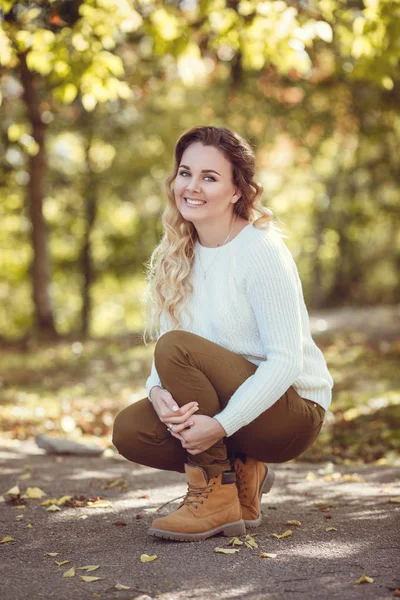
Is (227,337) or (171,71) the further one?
(171,71)

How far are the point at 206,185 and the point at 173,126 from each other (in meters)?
11.6

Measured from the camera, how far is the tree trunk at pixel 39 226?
42.1 ft

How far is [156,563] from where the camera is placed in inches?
116

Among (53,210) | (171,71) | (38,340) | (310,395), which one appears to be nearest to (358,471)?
(310,395)

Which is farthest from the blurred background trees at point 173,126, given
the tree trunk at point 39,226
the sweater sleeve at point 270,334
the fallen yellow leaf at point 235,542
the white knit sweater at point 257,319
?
the fallen yellow leaf at point 235,542

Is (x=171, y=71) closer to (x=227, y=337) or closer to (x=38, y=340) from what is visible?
(x=38, y=340)

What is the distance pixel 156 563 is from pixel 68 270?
56.7ft

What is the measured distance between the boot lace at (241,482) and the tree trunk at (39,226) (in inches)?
408

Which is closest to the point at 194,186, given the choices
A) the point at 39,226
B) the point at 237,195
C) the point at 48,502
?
the point at 237,195

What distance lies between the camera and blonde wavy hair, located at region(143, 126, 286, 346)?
3588 mm

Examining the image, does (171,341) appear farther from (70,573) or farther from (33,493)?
(33,493)

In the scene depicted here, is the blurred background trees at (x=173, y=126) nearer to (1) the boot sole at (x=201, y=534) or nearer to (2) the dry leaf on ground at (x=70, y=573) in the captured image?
(1) the boot sole at (x=201, y=534)

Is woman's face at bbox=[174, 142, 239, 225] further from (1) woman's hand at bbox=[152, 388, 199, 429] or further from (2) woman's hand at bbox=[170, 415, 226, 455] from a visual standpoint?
(2) woman's hand at bbox=[170, 415, 226, 455]

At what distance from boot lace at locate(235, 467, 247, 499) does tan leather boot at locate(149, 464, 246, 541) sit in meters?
0.14
